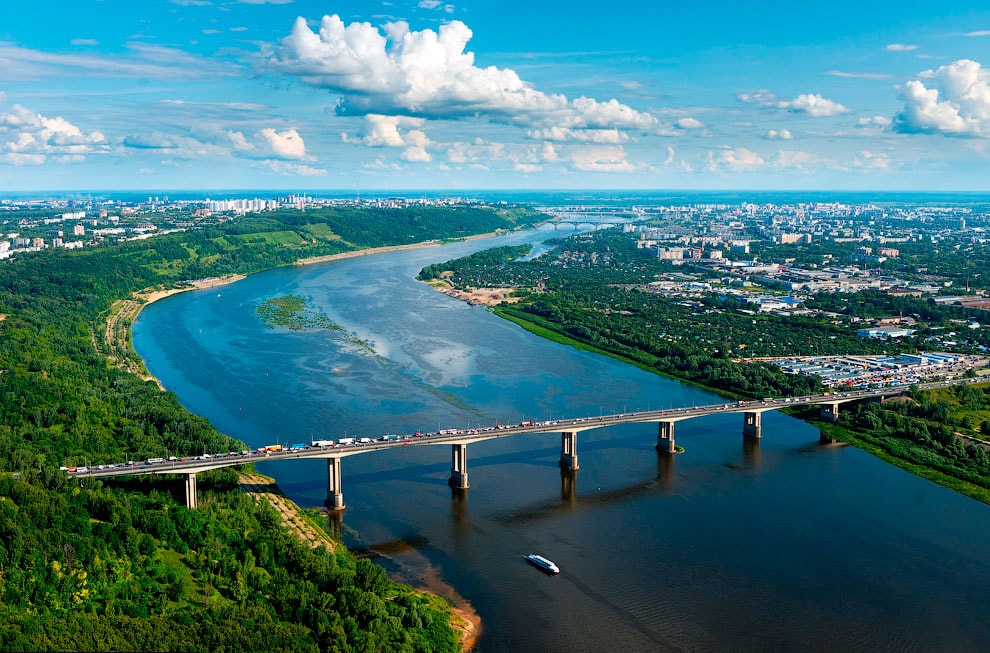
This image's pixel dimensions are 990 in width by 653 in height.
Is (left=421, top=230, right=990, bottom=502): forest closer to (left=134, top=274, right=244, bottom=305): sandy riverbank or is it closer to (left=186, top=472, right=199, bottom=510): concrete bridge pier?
(left=134, top=274, right=244, bottom=305): sandy riverbank

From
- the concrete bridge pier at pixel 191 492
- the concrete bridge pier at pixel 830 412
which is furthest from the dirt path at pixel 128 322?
the concrete bridge pier at pixel 830 412

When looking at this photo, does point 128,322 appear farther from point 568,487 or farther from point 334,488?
point 568,487

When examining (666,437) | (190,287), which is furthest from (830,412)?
(190,287)

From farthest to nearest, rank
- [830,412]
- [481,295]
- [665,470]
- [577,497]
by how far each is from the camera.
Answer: [481,295] < [830,412] < [665,470] < [577,497]

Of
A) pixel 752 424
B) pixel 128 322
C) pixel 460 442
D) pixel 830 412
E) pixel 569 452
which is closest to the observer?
pixel 460 442

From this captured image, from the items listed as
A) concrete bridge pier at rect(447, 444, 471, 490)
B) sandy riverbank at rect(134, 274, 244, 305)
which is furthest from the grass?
sandy riverbank at rect(134, 274, 244, 305)

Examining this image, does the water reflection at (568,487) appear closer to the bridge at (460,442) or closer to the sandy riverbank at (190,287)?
the bridge at (460,442)

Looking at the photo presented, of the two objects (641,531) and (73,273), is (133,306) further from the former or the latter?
(641,531)
